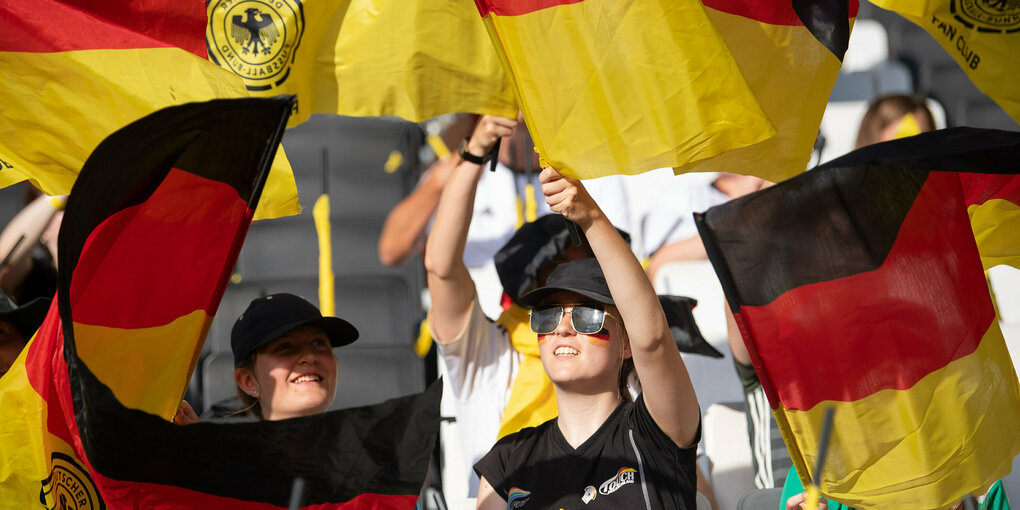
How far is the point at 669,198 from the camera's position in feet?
15.5

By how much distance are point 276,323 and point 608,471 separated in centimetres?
100

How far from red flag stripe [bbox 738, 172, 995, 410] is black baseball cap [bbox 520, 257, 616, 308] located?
0.39 metres

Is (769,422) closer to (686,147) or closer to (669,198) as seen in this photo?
(669,198)

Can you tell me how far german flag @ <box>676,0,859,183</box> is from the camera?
2.81 meters

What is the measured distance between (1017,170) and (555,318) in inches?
42.5

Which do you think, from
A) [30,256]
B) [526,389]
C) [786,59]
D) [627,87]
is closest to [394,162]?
[30,256]

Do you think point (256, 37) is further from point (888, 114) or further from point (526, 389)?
point (888, 114)

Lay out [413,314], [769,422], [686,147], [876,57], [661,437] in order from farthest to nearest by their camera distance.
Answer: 1. [876,57]
2. [413,314]
3. [769,422]
4. [661,437]
5. [686,147]

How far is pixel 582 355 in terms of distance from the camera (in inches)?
110

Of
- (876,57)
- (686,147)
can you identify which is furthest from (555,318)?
(876,57)

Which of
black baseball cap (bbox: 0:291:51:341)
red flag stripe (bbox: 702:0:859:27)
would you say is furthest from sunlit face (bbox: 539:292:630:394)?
black baseball cap (bbox: 0:291:51:341)

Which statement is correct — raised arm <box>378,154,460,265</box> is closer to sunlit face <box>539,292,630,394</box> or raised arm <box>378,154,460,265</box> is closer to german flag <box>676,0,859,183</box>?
sunlit face <box>539,292,630,394</box>

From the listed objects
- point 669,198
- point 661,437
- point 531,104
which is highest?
point 669,198

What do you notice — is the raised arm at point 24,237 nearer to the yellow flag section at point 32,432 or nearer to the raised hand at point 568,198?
the yellow flag section at point 32,432
